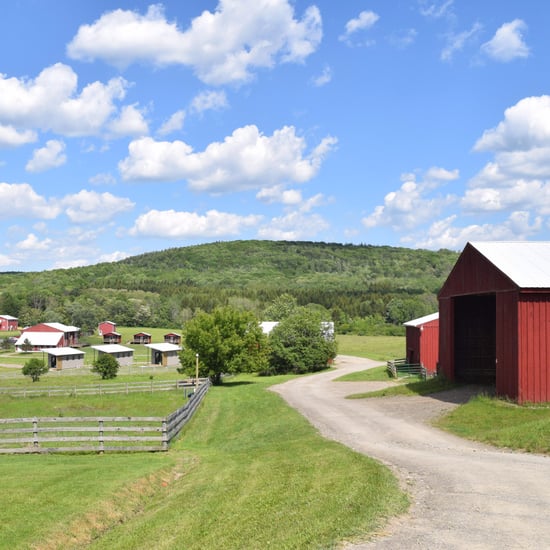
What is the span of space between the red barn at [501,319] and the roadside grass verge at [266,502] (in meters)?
10.0

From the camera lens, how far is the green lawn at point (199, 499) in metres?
10.0

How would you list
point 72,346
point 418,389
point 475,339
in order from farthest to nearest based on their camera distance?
point 72,346 → point 475,339 → point 418,389

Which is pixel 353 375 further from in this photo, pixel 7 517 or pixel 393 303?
pixel 393 303

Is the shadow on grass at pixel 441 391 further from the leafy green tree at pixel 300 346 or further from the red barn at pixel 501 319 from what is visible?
the leafy green tree at pixel 300 346

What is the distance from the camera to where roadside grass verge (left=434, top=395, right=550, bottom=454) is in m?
17.7

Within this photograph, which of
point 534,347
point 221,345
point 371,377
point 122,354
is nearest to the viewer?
point 534,347

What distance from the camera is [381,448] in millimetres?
17953

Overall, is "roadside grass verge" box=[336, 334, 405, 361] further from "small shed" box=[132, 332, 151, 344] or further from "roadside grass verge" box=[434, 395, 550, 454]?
"roadside grass verge" box=[434, 395, 550, 454]

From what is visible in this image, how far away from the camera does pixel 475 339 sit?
34031 mm

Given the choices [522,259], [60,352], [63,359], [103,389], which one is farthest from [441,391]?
[63,359]

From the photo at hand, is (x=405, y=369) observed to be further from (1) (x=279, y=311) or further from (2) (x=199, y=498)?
(1) (x=279, y=311)

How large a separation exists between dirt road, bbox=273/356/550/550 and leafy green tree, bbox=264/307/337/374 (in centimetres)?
3786

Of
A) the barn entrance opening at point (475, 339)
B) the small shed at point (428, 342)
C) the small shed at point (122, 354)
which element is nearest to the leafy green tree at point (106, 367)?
the small shed at point (122, 354)

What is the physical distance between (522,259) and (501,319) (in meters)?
3.44
